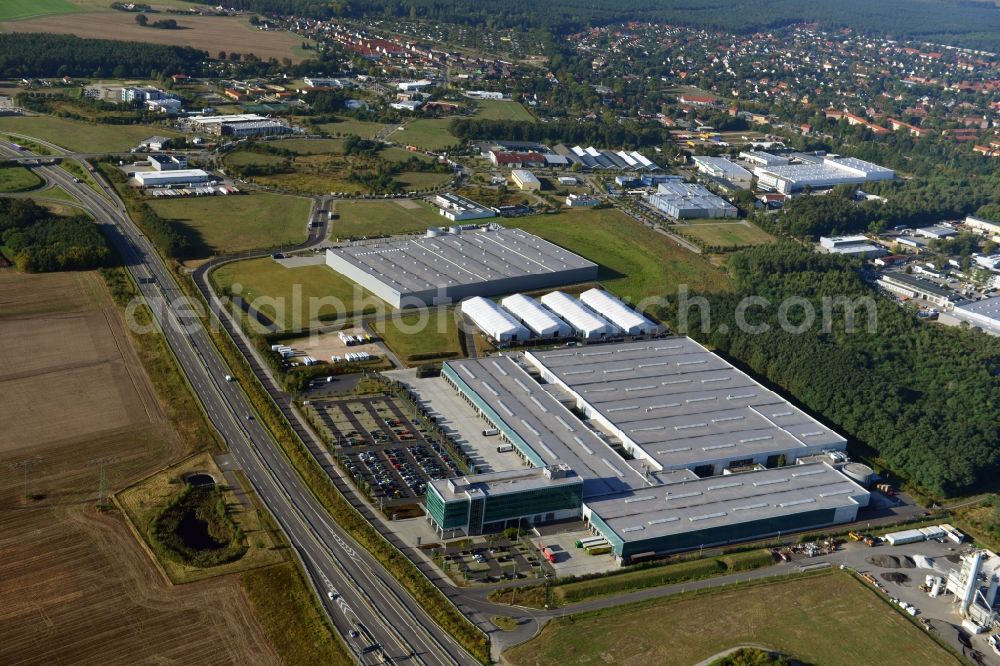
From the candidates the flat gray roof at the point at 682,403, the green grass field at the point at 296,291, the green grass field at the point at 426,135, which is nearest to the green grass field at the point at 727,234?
the flat gray roof at the point at 682,403

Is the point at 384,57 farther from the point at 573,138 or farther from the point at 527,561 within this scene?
the point at 527,561

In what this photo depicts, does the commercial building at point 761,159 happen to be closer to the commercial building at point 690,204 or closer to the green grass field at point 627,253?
the commercial building at point 690,204

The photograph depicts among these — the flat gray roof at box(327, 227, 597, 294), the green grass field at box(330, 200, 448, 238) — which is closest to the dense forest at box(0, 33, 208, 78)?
the green grass field at box(330, 200, 448, 238)

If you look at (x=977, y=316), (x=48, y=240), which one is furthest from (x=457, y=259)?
(x=977, y=316)

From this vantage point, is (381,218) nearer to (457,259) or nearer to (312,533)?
(457,259)

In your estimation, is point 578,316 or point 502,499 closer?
point 502,499

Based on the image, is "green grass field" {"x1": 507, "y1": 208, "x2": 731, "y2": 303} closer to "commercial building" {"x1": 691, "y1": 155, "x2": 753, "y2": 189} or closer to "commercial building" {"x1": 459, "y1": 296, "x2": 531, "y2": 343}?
"commercial building" {"x1": 459, "y1": 296, "x2": 531, "y2": 343}

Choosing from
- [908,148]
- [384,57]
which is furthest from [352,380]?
[384,57]

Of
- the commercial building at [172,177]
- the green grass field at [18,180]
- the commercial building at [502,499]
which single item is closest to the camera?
the commercial building at [502,499]
